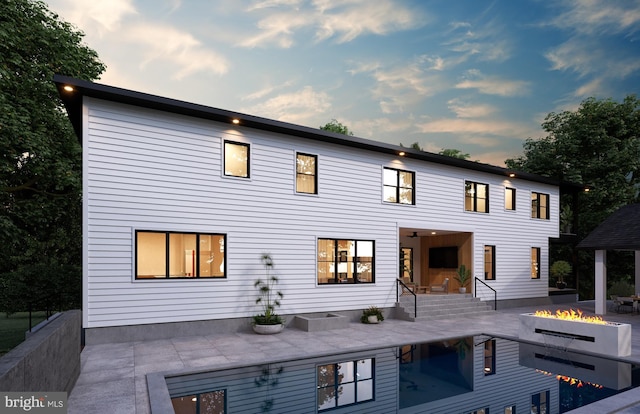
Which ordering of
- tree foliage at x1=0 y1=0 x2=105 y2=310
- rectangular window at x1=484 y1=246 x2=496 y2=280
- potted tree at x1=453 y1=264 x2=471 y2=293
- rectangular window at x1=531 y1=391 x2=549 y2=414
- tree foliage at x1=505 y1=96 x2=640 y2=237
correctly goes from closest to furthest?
rectangular window at x1=531 y1=391 x2=549 y2=414 → tree foliage at x1=0 y1=0 x2=105 y2=310 → potted tree at x1=453 y1=264 x2=471 y2=293 → rectangular window at x1=484 y1=246 x2=496 y2=280 → tree foliage at x1=505 y1=96 x2=640 y2=237

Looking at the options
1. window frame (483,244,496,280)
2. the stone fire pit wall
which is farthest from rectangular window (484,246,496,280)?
the stone fire pit wall

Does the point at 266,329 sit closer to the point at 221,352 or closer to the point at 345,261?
the point at 221,352

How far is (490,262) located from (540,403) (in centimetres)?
1266

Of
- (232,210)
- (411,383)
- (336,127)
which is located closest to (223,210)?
(232,210)

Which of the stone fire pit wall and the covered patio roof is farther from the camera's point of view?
the covered patio roof

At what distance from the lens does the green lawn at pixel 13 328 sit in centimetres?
1216

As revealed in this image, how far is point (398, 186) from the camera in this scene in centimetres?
1566

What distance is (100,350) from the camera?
29.9 feet

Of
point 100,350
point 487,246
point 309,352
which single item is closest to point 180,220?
point 100,350

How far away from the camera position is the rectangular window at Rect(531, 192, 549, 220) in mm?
20672

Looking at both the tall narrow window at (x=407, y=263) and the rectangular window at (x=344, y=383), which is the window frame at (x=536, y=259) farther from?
the rectangular window at (x=344, y=383)

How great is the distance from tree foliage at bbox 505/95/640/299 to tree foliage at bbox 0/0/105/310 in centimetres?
2827

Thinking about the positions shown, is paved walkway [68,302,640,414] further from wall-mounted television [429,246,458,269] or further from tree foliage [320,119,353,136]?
tree foliage [320,119,353,136]

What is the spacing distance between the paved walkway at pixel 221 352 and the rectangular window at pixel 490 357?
910mm
